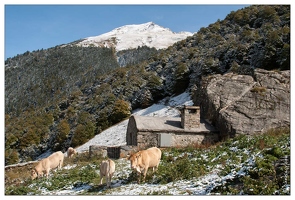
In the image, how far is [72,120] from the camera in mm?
74750

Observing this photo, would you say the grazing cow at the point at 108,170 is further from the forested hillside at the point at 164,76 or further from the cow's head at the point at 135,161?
the forested hillside at the point at 164,76

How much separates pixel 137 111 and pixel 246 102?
38286mm

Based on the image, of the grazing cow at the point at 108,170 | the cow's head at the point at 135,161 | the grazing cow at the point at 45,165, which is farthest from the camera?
the grazing cow at the point at 45,165

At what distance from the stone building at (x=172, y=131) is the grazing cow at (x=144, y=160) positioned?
1036 centimetres

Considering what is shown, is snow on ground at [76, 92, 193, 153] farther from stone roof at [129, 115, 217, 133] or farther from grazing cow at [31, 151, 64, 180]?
grazing cow at [31, 151, 64, 180]

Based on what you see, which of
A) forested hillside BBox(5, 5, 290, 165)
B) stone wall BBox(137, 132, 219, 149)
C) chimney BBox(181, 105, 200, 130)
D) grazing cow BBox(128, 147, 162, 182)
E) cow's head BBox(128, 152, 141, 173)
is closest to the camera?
cow's head BBox(128, 152, 141, 173)

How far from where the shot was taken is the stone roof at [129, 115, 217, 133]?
94.0 ft

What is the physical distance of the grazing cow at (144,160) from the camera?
1580 cm

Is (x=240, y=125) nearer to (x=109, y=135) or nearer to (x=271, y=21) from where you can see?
(x=109, y=135)

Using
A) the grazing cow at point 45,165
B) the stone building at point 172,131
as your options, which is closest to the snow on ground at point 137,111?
the stone building at point 172,131

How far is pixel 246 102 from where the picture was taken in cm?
3042

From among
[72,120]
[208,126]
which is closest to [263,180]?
[208,126]

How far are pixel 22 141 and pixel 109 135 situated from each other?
29068mm

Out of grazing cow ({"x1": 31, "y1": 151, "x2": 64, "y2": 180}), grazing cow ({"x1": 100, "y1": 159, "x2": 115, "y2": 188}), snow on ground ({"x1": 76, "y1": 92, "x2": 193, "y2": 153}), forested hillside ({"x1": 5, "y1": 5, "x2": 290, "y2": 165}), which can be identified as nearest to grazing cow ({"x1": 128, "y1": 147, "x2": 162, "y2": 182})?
grazing cow ({"x1": 100, "y1": 159, "x2": 115, "y2": 188})
